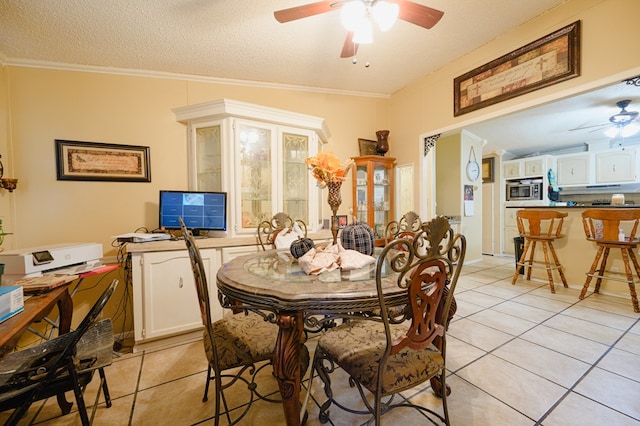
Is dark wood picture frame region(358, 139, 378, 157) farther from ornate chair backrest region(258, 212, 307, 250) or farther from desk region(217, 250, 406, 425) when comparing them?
desk region(217, 250, 406, 425)

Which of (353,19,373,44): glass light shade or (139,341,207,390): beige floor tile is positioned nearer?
(353,19,373,44): glass light shade

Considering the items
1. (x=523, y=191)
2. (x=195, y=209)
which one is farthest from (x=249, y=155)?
(x=523, y=191)

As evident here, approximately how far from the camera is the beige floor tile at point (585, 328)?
A: 207 cm

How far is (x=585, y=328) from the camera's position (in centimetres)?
223

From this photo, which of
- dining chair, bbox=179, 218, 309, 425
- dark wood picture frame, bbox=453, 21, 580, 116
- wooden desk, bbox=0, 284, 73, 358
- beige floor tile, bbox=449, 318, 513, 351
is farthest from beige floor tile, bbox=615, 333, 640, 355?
wooden desk, bbox=0, 284, 73, 358

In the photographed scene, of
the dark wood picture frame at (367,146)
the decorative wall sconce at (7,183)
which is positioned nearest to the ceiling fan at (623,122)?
the dark wood picture frame at (367,146)

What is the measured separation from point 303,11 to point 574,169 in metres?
6.86

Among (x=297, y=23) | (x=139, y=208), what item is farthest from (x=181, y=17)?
(x=139, y=208)

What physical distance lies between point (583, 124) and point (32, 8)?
275 inches

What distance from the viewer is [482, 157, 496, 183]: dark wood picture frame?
578 cm

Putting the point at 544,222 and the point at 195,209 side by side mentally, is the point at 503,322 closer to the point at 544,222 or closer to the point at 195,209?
the point at 544,222

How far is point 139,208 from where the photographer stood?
8.27 feet

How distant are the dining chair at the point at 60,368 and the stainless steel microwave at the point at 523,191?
23.3ft

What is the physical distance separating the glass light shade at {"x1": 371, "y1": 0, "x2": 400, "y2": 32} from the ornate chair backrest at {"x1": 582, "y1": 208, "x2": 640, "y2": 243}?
10.5 ft
